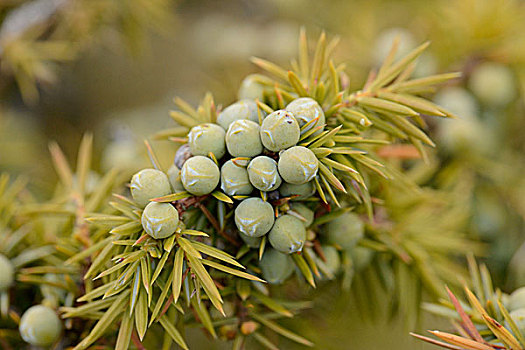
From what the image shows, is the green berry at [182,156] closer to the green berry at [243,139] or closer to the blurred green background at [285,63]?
the green berry at [243,139]

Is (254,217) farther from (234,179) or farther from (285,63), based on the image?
(285,63)

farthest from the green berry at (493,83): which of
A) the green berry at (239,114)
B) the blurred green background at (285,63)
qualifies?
the green berry at (239,114)

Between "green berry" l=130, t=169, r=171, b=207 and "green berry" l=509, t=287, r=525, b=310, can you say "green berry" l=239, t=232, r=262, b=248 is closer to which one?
"green berry" l=130, t=169, r=171, b=207

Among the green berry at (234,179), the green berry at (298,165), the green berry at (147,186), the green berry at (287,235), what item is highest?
the green berry at (298,165)

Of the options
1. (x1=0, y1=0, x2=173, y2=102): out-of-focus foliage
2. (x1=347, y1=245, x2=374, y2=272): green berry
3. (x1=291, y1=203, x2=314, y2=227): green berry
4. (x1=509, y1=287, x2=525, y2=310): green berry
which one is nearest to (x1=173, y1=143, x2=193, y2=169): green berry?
(x1=291, y1=203, x2=314, y2=227): green berry


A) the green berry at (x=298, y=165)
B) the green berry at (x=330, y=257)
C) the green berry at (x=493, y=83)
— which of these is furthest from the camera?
the green berry at (x=493, y=83)

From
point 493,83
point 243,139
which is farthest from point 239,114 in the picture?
point 493,83
